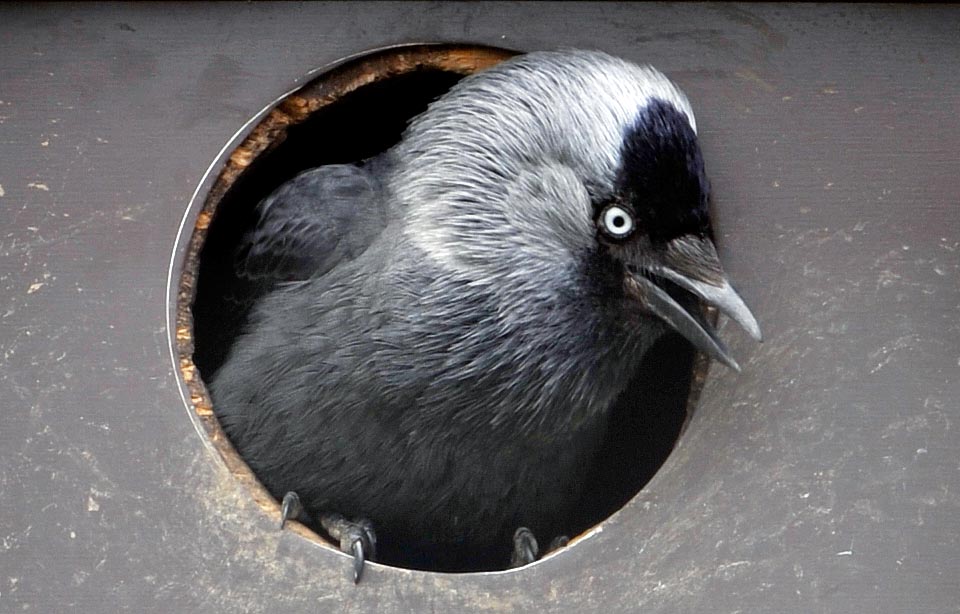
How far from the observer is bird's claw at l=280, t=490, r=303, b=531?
2.72 metres

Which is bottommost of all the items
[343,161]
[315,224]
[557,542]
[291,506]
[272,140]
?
[557,542]

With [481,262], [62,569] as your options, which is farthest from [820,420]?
[62,569]

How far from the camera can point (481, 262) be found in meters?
2.74

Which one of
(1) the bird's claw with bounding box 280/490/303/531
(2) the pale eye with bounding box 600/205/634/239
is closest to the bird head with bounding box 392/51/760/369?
(2) the pale eye with bounding box 600/205/634/239

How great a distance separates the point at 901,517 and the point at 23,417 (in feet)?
5.46

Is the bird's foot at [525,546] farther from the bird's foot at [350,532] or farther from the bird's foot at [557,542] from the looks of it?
the bird's foot at [350,532]

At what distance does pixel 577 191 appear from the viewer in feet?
8.68

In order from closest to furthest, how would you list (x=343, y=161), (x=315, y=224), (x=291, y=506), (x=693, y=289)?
1. (x=693, y=289)
2. (x=291, y=506)
3. (x=315, y=224)
4. (x=343, y=161)

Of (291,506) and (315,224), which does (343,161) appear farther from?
(291,506)

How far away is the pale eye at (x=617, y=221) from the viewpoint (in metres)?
2.61

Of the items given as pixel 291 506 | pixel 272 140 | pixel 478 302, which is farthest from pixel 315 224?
pixel 291 506

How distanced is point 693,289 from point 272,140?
A: 2.88 ft

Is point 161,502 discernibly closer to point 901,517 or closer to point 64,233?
point 64,233

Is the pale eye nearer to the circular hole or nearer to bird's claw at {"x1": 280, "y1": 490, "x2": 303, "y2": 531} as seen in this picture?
the circular hole
